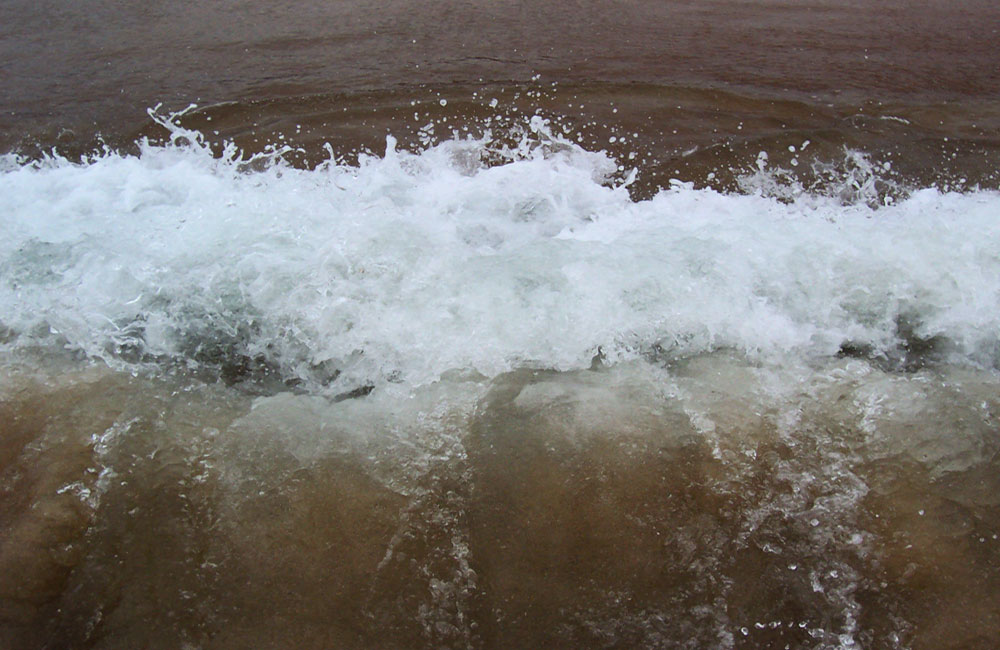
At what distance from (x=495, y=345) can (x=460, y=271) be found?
0.48 meters

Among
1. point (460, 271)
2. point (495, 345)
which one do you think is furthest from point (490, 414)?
point (460, 271)

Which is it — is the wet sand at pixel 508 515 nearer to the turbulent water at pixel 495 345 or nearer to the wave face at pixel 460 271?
the turbulent water at pixel 495 345

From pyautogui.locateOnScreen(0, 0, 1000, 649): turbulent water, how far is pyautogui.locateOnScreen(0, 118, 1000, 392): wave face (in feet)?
0.06

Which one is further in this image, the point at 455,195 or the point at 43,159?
the point at 43,159

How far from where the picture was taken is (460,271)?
3.24m

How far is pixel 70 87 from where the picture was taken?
4.56 metres

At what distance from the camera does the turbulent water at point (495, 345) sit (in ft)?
7.27

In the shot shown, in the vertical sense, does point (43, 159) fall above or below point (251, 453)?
above

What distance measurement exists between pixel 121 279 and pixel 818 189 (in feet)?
11.3

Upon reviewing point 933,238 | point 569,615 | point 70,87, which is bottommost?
point 569,615

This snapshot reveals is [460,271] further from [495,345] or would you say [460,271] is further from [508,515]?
[508,515]

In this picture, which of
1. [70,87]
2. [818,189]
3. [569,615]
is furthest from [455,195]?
[70,87]

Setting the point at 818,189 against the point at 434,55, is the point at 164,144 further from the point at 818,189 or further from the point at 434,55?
the point at 818,189

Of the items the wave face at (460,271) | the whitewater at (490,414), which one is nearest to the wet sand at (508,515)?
the whitewater at (490,414)
